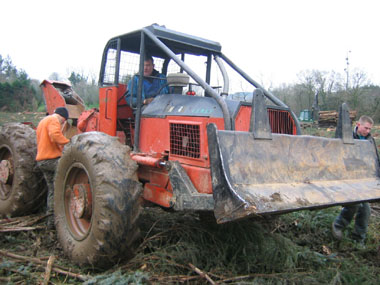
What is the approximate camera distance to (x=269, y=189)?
288cm

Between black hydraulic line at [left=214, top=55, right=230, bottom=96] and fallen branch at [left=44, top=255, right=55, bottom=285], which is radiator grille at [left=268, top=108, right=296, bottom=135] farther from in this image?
fallen branch at [left=44, top=255, right=55, bottom=285]

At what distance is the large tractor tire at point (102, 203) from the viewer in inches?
126

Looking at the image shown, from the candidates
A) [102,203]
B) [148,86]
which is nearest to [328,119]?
[148,86]

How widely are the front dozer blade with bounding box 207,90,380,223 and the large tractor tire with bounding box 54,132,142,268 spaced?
2.98 feet

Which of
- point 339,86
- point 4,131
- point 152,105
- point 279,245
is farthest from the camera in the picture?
point 339,86

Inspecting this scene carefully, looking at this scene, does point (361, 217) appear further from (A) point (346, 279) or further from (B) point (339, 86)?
(B) point (339, 86)

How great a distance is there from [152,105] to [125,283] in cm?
209

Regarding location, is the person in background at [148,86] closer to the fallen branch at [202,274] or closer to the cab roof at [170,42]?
the cab roof at [170,42]

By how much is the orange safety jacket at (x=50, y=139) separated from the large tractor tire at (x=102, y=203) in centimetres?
95

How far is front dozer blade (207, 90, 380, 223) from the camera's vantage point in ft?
8.89

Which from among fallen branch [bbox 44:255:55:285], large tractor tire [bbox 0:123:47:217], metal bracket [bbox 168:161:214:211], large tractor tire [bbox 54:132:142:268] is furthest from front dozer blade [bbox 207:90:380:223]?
large tractor tire [bbox 0:123:47:217]

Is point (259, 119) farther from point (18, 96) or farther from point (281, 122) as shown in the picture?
point (18, 96)

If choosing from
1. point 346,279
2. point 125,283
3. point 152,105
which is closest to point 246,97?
point 152,105

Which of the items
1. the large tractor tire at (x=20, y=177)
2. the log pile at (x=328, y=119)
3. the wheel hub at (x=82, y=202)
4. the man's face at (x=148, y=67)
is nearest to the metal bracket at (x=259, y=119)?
the wheel hub at (x=82, y=202)
